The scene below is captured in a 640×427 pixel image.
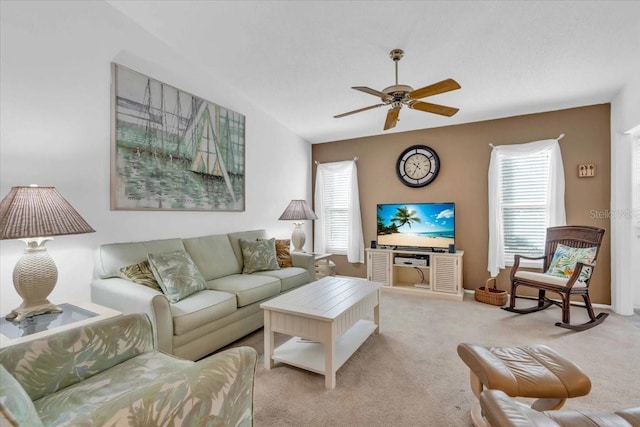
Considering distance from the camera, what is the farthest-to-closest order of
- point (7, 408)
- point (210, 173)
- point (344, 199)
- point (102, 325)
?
1. point (344, 199)
2. point (210, 173)
3. point (102, 325)
4. point (7, 408)

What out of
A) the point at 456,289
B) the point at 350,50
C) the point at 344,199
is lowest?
the point at 456,289

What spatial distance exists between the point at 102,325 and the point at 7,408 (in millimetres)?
801

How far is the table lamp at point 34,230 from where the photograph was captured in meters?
1.69

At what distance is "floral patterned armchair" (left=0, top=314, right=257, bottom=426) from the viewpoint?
86cm

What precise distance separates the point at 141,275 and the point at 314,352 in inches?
59.4

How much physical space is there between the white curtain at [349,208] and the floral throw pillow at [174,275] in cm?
294

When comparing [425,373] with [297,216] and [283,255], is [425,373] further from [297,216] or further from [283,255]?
[297,216]

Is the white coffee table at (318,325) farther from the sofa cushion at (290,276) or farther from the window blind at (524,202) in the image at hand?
the window blind at (524,202)

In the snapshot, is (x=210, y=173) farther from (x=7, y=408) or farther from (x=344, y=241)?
(x=7, y=408)

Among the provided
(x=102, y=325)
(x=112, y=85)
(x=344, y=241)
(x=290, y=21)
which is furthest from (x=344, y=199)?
(x=102, y=325)

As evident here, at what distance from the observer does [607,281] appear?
3.70 m

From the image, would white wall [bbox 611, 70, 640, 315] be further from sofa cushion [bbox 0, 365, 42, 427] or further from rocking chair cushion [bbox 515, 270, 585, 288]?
sofa cushion [bbox 0, 365, 42, 427]

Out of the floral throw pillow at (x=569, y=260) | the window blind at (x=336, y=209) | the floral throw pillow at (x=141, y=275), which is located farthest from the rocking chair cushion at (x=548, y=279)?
the floral throw pillow at (x=141, y=275)

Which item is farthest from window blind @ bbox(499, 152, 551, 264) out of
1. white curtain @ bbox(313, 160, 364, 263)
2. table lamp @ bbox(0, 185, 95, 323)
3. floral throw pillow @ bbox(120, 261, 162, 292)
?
table lamp @ bbox(0, 185, 95, 323)
